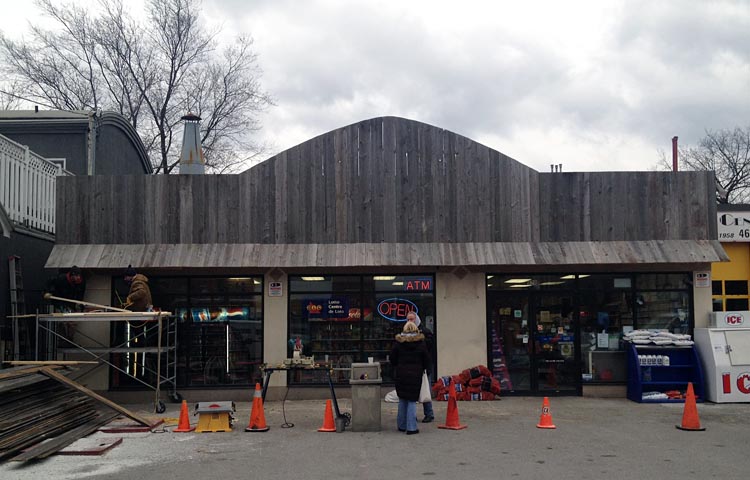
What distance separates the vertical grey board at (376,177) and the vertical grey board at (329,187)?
2.50ft

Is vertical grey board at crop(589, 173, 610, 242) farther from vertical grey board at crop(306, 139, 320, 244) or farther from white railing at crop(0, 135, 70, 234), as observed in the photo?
white railing at crop(0, 135, 70, 234)

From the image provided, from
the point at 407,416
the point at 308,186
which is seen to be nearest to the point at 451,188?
the point at 308,186

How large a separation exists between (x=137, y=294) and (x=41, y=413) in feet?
11.9

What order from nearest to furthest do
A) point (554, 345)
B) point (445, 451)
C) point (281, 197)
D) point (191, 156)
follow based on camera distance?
point (445, 451), point (281, 197), point (554, 345), point (191, 156)

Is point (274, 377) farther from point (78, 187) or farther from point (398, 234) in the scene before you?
point (78, 187)

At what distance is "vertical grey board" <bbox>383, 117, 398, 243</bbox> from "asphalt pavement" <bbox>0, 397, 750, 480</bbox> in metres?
3.90

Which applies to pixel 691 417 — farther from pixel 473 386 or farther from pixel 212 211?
pixel 212 211

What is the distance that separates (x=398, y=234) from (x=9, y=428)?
26.8 feet

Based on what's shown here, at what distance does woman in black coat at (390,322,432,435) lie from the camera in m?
11.5

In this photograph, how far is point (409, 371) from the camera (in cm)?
1174

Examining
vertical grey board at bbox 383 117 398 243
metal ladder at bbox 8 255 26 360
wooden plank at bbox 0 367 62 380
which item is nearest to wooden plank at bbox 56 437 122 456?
wooden plank at bbox 0 367 62 380

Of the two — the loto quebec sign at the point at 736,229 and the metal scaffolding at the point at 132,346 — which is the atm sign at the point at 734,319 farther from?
the metal scaffolding at the point at 132,346

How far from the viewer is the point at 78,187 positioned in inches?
613

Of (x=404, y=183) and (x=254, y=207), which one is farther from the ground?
(x=404, y=183)
